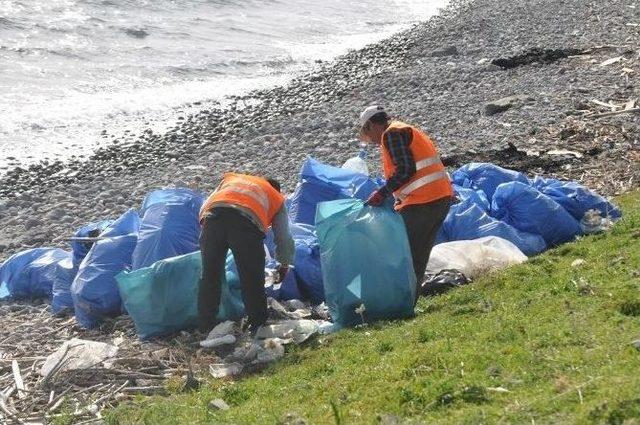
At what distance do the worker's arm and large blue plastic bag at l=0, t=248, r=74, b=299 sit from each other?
2.52m

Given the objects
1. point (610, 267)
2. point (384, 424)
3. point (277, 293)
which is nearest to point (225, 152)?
point (277, 293)

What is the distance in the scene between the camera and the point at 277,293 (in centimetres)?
890

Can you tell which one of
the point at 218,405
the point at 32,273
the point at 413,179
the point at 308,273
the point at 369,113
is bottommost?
the point at 32,273

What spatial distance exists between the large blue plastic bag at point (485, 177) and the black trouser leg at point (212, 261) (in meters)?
3.34

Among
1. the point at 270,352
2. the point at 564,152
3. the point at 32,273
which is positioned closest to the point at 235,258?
the point at 270,352

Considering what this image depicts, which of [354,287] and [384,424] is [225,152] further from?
[384,424]

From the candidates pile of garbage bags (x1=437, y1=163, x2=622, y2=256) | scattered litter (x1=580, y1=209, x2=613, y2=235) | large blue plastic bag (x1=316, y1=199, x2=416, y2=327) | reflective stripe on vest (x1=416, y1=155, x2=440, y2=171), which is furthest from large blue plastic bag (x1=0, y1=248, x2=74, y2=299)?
scattered litter (x1=580, y1=209, x2=613, y2=235)

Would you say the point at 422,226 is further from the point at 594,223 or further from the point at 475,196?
the point at 594,223

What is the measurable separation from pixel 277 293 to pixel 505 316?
2.40 m

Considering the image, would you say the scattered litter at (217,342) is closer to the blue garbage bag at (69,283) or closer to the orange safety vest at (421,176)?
the orange safety vest at (421,176)

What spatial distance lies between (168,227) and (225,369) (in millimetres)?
2068

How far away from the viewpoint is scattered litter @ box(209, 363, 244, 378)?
24.4 ft

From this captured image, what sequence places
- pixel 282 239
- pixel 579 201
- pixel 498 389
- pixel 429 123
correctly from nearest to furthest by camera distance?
pixel 498 389
pixel 282 239
pixel 579 201
pixel 429 123

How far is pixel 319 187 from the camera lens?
1013 centimetres
